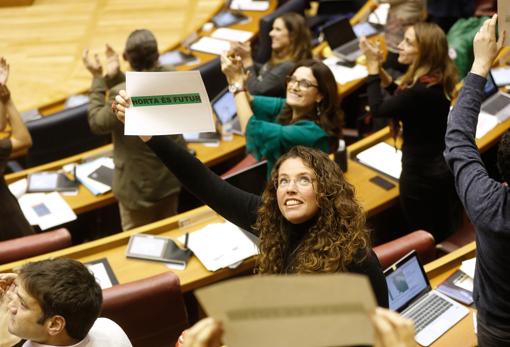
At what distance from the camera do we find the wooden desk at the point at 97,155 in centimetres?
399

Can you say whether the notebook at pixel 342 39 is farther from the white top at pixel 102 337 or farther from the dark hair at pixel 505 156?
the white top at pixel 102 337

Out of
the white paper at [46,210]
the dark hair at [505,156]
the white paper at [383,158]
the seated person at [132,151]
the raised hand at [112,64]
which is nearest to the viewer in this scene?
the dark hair at [505,156]

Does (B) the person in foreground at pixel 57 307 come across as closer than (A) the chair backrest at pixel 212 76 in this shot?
Yes

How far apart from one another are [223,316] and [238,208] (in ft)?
4.30

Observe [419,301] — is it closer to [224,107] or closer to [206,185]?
[206,185]

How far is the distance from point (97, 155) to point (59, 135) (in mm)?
477

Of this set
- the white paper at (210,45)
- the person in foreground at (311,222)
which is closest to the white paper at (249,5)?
the white paper at (210,45)

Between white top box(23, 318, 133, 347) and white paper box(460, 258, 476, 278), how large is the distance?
1527mm

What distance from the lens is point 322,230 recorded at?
6.97 feet

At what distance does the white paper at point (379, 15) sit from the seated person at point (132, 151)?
→ 2.86m

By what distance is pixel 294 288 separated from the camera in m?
1.12

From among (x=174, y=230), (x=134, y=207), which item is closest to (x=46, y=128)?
(x=134, y=207)

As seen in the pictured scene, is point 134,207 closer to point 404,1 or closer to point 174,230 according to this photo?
point 174,230

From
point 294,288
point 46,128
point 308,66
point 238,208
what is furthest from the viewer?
point 46,128
